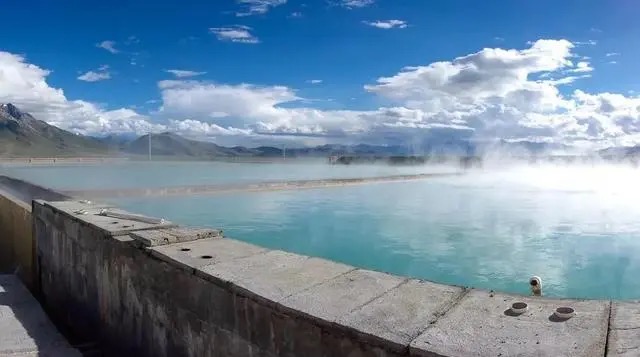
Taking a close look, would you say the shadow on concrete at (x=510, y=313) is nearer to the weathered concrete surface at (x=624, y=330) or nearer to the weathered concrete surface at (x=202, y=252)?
the weathered concrete surface at (x=624, y=330)

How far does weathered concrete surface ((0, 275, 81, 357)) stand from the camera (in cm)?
343

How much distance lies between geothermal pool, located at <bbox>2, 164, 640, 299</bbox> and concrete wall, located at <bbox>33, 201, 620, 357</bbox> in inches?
165

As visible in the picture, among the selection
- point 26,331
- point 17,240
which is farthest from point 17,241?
point 26,331

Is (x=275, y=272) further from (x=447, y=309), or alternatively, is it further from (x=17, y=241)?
(x=17, y=241)

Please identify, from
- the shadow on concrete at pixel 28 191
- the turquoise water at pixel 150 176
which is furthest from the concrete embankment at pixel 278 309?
the turquoise water at pixel 150 176

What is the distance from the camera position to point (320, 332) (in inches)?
73.1

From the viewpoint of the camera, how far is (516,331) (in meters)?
1.58

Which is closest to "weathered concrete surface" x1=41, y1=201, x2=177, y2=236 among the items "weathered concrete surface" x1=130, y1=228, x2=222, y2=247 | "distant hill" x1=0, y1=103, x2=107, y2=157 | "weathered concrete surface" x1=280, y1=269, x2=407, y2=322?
"weathered concrete surface" x1=130, y1=228, x2=222, y2=247

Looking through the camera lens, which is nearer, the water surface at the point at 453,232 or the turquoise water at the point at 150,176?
the water surface at the point at 453,232

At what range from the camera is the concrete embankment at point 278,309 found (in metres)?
1.56

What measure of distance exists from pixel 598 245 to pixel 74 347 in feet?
28.3

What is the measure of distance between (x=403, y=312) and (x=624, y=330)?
67 centimetres

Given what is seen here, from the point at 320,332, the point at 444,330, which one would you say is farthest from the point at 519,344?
the point at 320,332

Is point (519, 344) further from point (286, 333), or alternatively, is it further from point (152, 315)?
point (152, 315)
